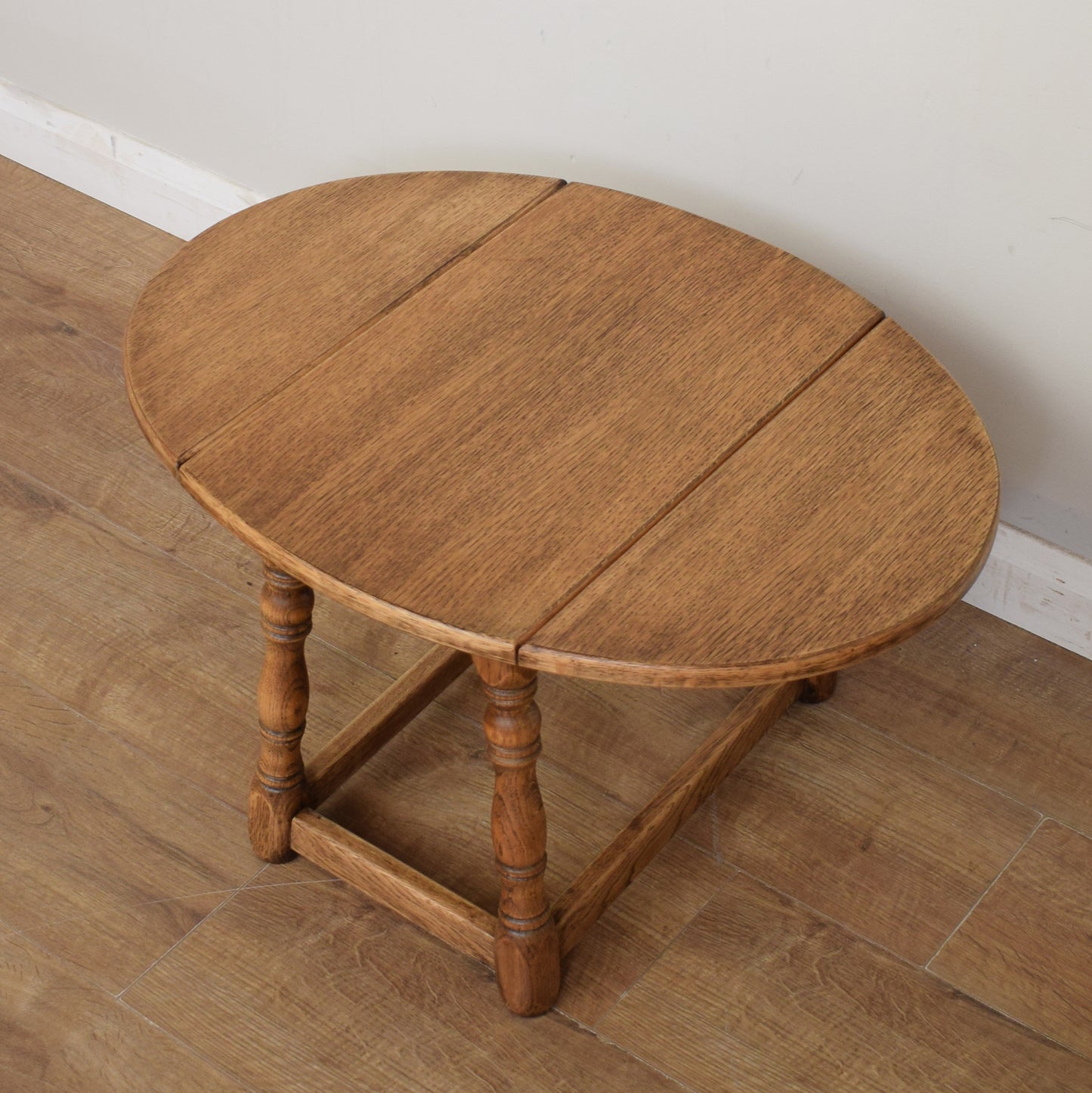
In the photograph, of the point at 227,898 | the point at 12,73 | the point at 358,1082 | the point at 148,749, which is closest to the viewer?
the point at 358,1082

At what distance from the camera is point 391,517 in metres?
1.18

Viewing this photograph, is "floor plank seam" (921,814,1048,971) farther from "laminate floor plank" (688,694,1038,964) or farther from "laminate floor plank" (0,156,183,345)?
"laminate floor plank" (0,156,183,345)

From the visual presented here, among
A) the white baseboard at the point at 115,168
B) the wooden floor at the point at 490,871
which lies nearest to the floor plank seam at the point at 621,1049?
the wooden floor at the point at 490,871

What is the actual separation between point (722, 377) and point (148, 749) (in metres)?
0.84

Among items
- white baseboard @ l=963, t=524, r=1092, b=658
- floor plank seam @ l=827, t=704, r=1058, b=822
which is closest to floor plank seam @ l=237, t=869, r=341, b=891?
floor plank seam @ l=827, t=704, r=1058, b=822

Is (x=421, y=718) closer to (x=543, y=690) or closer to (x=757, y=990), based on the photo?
(x=543, y=690)

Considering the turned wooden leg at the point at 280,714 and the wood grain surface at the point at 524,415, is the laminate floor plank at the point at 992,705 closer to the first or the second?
the wood grain surface at the point at 524,415

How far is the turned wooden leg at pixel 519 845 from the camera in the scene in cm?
121

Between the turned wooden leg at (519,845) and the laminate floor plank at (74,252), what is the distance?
50.4 inches

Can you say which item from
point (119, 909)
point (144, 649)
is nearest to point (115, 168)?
point (144, 649)

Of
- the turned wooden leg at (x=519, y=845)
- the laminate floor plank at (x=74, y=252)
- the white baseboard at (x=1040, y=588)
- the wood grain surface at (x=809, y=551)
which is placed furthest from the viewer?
the laminate floor plank at (x=74, y=252)

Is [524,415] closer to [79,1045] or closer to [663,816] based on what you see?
[663,816]

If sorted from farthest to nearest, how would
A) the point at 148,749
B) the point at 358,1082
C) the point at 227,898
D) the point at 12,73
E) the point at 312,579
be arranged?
the point at 12,73 < the point at 148,749 < the point at 227,898 < the point at 358,1082 < the point at 312,579

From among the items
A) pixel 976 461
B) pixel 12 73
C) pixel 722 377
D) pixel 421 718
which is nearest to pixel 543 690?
pixel 421 718
